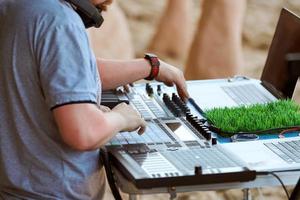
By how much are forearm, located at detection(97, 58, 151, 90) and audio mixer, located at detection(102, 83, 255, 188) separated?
0.05 m

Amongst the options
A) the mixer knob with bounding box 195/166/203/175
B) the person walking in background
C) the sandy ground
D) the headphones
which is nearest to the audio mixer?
the mixer knob with bounding box 195/166/203/175

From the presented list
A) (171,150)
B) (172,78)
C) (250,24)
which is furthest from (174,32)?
(171,150)

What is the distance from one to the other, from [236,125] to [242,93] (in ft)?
1.16

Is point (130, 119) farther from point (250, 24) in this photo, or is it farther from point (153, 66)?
point (250, 24)

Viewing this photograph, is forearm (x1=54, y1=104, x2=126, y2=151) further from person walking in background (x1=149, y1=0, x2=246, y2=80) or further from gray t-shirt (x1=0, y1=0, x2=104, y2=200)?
person walking in background (x1=149, y1=0, x2=246, y2=80)

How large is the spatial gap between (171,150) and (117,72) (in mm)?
391

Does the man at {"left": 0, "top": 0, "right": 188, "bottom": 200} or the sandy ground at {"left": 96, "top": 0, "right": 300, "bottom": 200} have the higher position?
the man at {"left": 0, "top": 0, "right": 188, "bottom": 200}

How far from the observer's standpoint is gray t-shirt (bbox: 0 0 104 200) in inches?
75.1

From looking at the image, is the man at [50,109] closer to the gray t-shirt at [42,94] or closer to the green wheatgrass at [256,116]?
the gray t-shirt at [42,94]

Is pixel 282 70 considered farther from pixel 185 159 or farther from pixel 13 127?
pixel 13 127

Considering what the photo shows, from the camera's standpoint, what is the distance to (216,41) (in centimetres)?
382

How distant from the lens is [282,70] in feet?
8.52

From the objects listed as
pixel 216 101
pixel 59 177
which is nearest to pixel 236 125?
pixel 216 101

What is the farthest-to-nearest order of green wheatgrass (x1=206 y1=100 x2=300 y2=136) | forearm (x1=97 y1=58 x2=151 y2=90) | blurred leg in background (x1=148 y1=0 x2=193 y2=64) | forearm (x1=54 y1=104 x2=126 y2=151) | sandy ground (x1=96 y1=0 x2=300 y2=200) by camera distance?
sandy ground (x1=96 y1=0 x2=300 y2=200) → blurred leg in background (x1=148 y1=0 x2=193 y2=64) → forearm (x1=97 y1=58 x2=151 y2=90) → green wheatgrass (x1=206 y1=100 x2=300 y2=136) → forearm (x1=54 y1=104 x2=126 y2=151)
